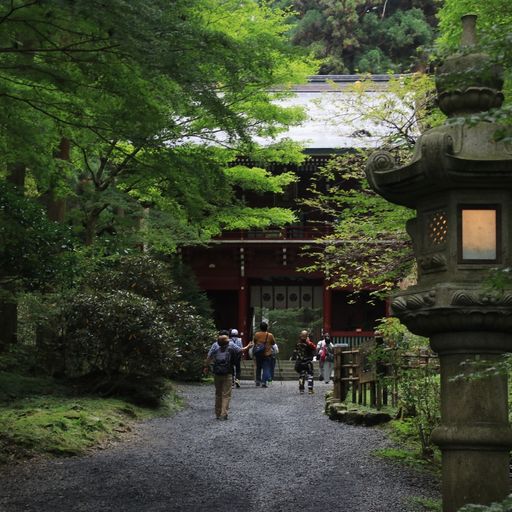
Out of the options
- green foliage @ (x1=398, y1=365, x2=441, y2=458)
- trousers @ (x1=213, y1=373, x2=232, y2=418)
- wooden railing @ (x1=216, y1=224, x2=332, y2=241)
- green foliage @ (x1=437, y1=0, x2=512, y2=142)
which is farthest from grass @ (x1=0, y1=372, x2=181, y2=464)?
wooden railing @ (x1=216, y1=224, x2=332, y2=241)

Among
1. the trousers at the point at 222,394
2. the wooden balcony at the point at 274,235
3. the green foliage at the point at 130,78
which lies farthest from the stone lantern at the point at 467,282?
the wooden balcony at the point at 274,235

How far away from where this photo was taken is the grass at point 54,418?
949 cm

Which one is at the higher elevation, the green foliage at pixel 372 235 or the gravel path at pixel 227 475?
→ the green foliage at pixel 372 235

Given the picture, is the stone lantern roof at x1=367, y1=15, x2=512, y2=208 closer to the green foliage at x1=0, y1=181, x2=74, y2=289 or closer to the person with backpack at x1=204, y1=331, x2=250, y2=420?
the green foliage at x1=0, y1=181, x2=74, y2=289

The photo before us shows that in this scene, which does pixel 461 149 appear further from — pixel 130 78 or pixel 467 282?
pixel 130 78

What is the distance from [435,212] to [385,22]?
44.3 meters

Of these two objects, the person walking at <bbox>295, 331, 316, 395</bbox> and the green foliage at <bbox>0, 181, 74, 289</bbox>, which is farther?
the person walking at <bbox>295, 331, 316, 395</bbox>

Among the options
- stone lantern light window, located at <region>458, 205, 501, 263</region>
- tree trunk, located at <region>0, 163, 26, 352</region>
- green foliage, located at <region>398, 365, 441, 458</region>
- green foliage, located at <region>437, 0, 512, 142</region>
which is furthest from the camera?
tree trunk, located at <region>0, 163, 26, 352</region>

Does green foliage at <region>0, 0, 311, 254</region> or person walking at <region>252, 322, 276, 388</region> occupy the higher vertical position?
green foliage at <region>0, 0, 311, 254</region>

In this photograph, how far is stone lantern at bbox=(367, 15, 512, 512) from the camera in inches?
229

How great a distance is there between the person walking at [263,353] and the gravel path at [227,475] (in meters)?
6.30

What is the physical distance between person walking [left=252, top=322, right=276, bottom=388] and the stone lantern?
12.8 metres

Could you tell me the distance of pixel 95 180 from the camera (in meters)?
17.5

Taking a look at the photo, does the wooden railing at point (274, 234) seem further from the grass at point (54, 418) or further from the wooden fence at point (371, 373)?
the grass at point (54, 418)
